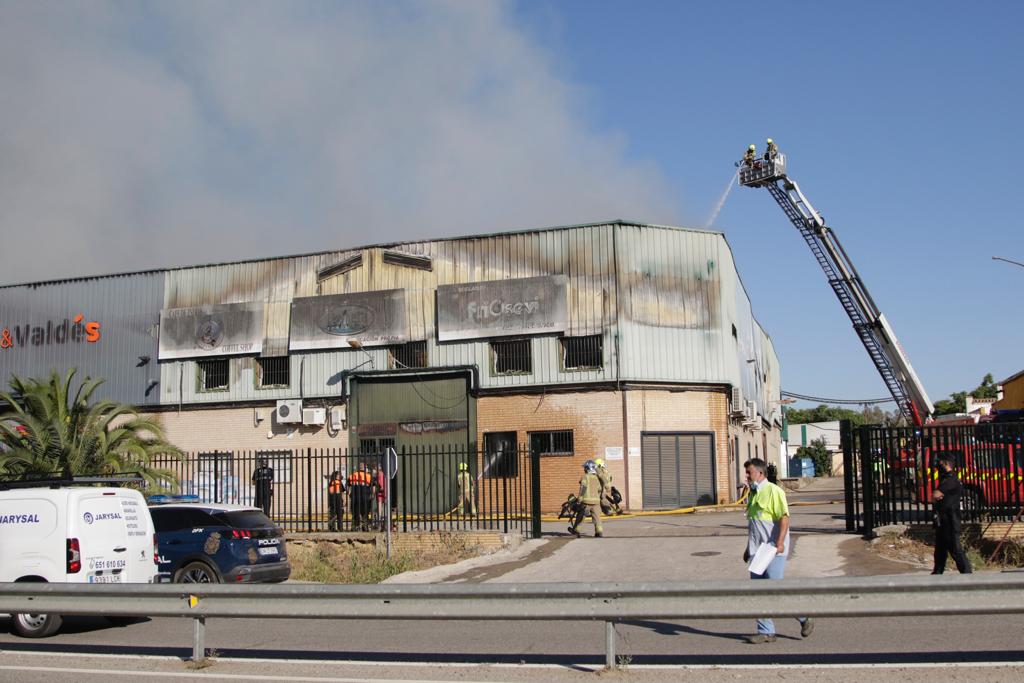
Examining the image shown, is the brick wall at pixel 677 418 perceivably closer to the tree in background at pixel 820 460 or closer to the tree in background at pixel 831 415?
the tree in background at pixel 820 460

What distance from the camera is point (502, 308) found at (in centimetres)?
3102

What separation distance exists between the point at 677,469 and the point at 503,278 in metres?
7.95

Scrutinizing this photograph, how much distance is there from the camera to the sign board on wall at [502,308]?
30.5m

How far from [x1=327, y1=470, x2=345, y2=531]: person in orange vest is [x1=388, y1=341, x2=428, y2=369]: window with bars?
991cm

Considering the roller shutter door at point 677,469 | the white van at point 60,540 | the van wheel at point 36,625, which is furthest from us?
the roller shutter door at point 677,469

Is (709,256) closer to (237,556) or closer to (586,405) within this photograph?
(586,405)

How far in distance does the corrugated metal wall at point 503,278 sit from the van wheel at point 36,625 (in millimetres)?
20318

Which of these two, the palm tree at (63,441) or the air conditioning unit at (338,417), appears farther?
the air conditioning unit at (338,417)

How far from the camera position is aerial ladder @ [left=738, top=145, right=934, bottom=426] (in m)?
36.4

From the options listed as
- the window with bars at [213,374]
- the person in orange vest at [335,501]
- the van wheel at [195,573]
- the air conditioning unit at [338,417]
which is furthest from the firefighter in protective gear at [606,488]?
the window with bars at [213,374]

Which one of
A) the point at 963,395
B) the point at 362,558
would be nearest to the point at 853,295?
the point at 362,558

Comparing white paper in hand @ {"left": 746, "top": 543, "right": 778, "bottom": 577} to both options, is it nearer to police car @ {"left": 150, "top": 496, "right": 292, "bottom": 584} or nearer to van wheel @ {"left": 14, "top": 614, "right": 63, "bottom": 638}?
van wheel @ {"left": 14, "top": 614, "right": 63, "bottom": 638}

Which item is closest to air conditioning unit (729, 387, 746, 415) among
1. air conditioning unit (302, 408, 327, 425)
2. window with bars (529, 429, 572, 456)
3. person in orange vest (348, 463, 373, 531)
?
window with bars (529, 429, 572, 456)

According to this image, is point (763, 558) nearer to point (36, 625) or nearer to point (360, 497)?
point (36, 625)
